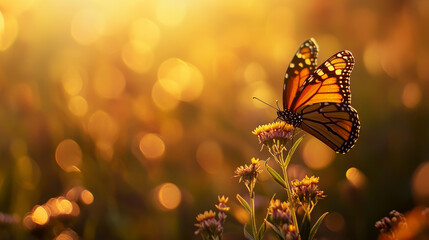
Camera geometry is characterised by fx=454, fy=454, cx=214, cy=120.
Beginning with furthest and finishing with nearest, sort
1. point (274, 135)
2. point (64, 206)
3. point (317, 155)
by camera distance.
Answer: point (317, 155), point (64, 206), point (274, 135)

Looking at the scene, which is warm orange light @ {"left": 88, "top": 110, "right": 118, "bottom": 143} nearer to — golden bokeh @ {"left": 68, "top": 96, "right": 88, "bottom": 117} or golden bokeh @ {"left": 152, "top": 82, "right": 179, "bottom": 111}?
golden bokeh @ {"left": 68, "top": 96, "right": 88, "bottom": 117}

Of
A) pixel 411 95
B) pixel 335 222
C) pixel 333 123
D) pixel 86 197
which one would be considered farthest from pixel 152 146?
pixel 411 95

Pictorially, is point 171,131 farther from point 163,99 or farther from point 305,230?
point 305,230

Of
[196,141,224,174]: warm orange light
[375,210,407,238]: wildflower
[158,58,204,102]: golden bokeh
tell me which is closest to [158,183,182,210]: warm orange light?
[196,141,224,174]: warm orange light

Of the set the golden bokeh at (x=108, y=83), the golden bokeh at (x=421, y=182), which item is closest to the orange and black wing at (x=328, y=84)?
the golden bokeh at (x=421, y=182)

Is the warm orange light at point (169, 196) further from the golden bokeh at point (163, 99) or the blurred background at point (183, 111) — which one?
the golden bokeh at point (163, 99)
